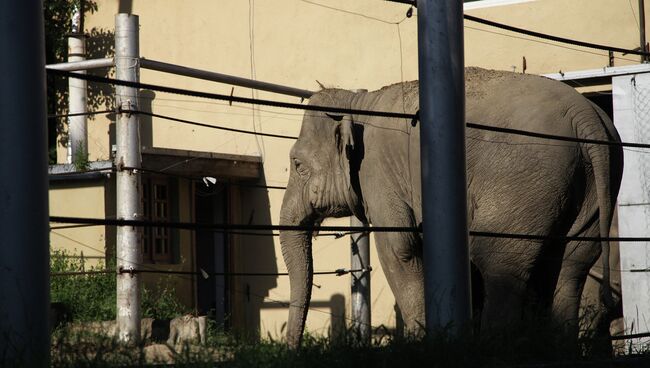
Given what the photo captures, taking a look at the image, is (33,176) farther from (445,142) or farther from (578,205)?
(578,205)

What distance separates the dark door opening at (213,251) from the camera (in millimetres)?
15979

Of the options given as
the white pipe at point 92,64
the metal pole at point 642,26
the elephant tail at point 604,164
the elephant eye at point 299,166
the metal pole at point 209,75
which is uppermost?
the metal pole at point 642,26

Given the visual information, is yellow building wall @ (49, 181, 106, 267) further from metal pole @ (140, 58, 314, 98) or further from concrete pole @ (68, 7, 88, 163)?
metal pole @ (140, 58, 314, 98)

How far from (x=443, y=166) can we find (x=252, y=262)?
1151 cm

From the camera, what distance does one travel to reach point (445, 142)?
4609mm

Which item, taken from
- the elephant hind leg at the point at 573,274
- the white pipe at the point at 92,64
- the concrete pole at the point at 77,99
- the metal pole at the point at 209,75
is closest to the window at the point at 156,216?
the concrete pole at the point at 77,99

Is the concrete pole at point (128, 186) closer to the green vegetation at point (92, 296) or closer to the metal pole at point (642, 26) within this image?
the green vegetation at point (92, 296)

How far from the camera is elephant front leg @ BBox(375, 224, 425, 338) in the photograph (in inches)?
288

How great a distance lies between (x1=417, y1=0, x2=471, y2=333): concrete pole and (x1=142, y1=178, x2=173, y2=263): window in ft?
34.8

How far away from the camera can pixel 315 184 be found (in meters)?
8.29

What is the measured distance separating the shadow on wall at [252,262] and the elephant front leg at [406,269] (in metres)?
8.23

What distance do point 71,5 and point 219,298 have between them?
4773 millimetres

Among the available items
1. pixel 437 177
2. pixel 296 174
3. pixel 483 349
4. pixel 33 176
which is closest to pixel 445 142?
pixel 437 177

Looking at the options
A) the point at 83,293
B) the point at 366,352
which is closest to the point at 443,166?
the point at 366,352
